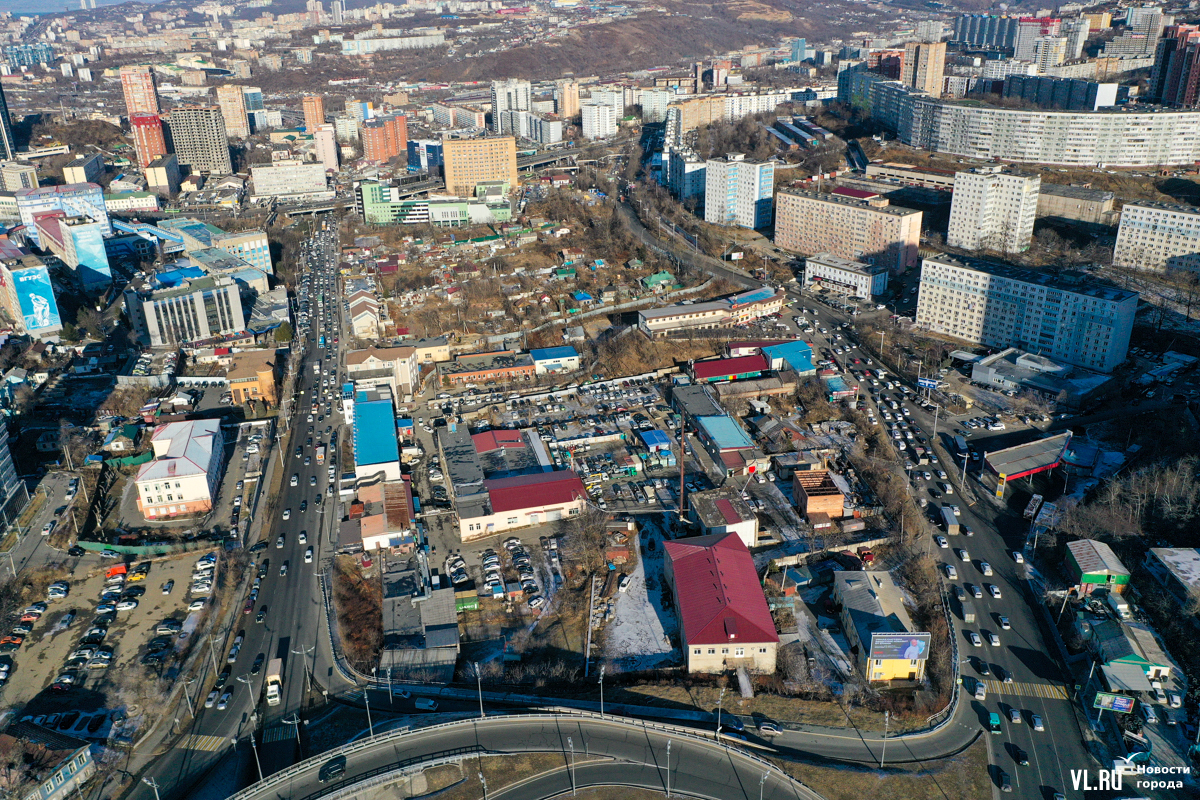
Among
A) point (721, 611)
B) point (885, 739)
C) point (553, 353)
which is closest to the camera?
point (885, 739)

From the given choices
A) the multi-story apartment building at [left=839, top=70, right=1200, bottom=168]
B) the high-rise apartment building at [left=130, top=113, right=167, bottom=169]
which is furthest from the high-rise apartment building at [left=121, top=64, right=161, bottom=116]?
the multi-story apartment building at [left=839, top=70, right=1200, bottom=168]

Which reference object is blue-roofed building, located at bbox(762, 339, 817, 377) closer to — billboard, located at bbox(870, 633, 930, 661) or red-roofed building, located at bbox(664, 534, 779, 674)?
red-roofed building, located at bbox(664, 534, 779, 674)

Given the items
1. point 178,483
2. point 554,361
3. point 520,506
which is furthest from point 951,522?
point 178,483

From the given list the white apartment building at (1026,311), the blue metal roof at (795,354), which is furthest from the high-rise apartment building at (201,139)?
the white apartment building at (1026,311)

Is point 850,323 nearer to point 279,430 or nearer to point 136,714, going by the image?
point 279,430

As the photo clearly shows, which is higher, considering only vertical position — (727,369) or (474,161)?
(474,161)

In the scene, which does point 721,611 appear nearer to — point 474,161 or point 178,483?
point 178,483

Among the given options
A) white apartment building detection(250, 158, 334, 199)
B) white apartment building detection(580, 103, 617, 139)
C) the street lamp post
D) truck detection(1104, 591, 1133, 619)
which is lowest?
truck detection(1104, 591, 1133, 619)

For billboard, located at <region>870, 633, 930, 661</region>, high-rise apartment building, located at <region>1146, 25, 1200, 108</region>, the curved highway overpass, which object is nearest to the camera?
the curved highway overpass
